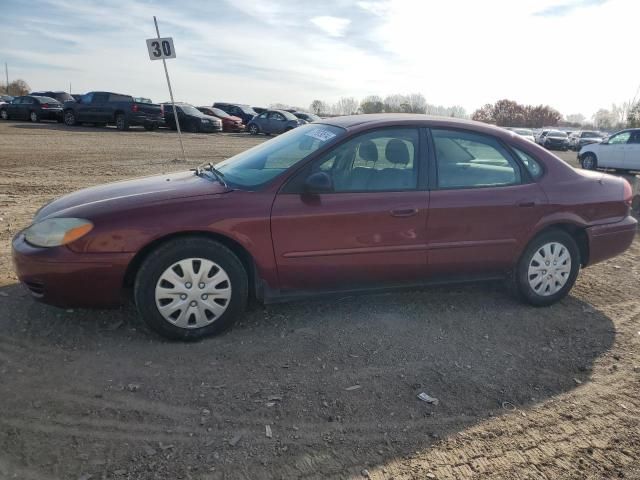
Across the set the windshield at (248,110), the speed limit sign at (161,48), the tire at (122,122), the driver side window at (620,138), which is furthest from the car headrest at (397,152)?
the windshield at (248,110)

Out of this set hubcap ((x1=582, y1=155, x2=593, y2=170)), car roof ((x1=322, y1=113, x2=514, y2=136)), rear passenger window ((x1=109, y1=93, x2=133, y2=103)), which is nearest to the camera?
car roof ((x1=322, y1=113, x2=514, y2=136))

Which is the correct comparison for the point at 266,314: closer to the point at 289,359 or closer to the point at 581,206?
the point at 289,359

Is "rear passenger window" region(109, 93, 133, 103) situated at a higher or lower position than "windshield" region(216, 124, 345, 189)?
higher

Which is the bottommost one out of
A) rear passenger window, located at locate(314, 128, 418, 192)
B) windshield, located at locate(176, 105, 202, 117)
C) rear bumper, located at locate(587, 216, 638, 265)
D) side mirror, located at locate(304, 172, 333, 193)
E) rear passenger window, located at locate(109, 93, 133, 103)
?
rear bumper, located at locate(587, 216, 638, 265)

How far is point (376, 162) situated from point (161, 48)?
8637 millimetres

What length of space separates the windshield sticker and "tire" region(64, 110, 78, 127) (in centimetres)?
2498

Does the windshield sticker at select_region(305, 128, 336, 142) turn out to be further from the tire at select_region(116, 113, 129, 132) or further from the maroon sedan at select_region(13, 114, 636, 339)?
the tire at select_region(116, 113, 129, 132)

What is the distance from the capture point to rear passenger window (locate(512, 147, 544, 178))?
4.16 metres

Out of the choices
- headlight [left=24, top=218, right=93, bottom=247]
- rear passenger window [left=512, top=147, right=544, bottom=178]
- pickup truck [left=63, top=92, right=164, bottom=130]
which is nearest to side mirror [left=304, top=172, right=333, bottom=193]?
headlight [left=24, top=218, right=93, bottom=247]

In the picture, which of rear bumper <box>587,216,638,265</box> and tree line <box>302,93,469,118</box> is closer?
rear bumper <box>587,216,638,265</box>

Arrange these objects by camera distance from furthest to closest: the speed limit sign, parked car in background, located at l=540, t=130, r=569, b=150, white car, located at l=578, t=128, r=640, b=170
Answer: parked car in background, located at l=540, t=130, r=569, b=150, white car, located at l=578, t=128, r=640, b=170, the speed limit sign

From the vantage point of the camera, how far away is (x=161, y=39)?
1071 centimetres

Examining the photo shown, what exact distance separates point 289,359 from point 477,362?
1.27 metres

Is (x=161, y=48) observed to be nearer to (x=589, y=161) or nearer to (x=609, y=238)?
(x=609, y=238)
